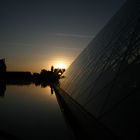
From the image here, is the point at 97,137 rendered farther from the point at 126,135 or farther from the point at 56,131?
the point at 56,131

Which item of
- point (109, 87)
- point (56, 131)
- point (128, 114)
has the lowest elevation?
point (56, 131)

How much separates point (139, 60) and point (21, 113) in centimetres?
826

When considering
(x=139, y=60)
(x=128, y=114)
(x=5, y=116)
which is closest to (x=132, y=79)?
(x=139, y=60)

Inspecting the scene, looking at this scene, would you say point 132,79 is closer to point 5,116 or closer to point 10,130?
point 10,130

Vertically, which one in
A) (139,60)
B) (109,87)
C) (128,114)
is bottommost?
(128,114)

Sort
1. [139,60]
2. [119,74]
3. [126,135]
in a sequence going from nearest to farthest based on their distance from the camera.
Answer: [126,135] < [139,60] < [119,74]

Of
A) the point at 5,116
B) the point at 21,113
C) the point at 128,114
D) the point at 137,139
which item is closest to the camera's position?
the point at 137,139

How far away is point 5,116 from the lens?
1217 cm

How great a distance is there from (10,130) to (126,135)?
5724 millimetres

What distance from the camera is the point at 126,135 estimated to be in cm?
495

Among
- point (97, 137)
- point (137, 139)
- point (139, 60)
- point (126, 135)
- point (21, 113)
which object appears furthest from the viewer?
point (21, 113)

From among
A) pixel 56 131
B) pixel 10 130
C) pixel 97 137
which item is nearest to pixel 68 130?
pixel 56 131

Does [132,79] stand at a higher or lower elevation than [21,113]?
higher

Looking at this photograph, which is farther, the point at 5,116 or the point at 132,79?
the point at 5,116
